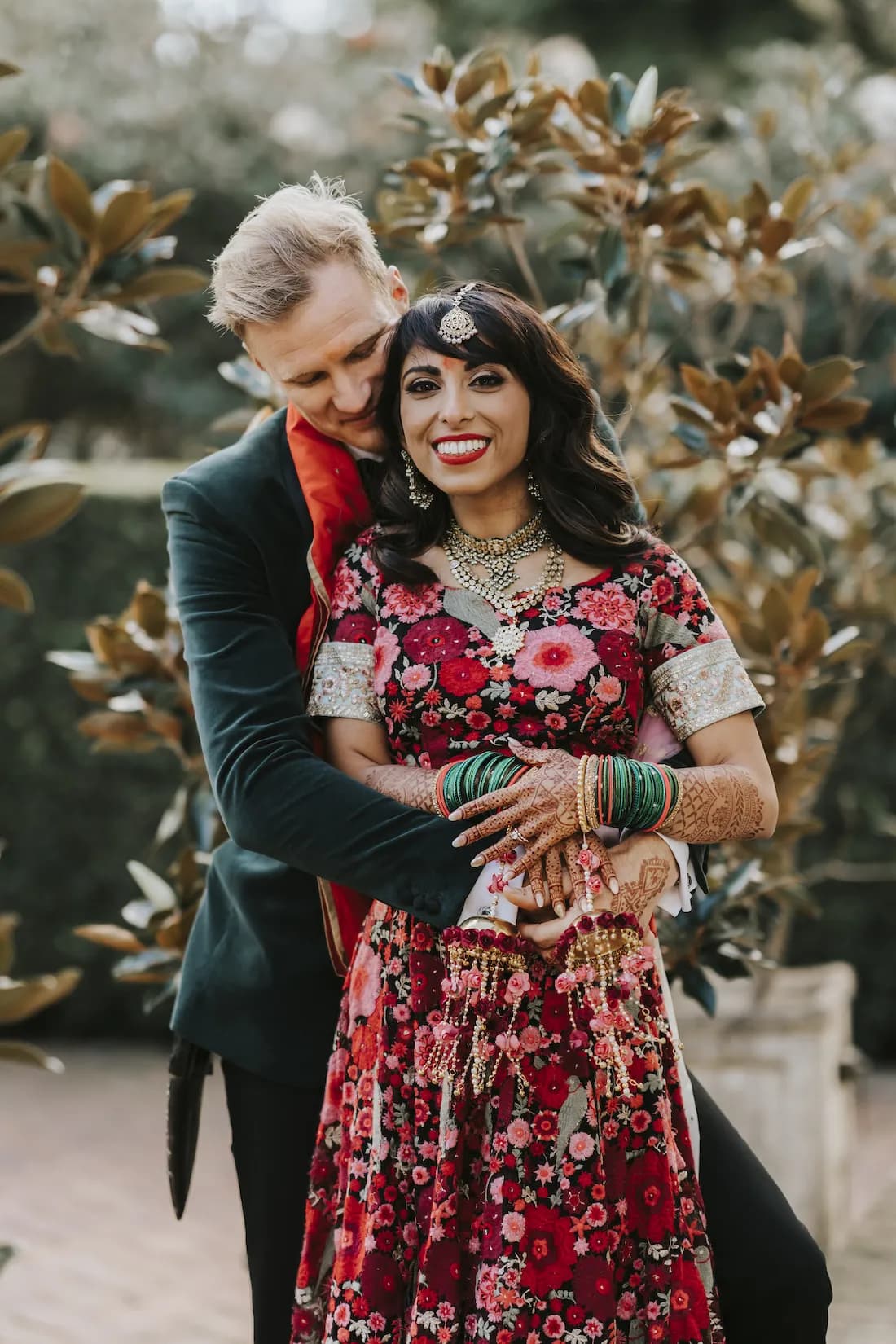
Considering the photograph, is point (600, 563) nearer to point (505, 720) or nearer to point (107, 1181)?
point (505, 720)

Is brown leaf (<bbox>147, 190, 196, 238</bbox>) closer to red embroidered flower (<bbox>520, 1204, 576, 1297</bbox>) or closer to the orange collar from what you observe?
the orange collar

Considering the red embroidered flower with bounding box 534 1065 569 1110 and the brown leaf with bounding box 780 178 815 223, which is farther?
the brown leaf with bounding box 780 178 815 223

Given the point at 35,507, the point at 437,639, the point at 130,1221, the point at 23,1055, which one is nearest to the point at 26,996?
the point at 23,1055

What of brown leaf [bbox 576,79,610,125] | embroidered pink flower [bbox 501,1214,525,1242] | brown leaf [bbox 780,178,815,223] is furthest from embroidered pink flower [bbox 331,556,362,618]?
brown leaf [bbox 780,178,815,223]

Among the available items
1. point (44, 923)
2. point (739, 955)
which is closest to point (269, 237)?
point (739, 955)

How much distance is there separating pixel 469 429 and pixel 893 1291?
3.23 metres

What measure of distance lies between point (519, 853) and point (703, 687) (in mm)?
373

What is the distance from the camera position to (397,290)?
2670 mm

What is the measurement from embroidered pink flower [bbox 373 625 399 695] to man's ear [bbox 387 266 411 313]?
0.64 metres

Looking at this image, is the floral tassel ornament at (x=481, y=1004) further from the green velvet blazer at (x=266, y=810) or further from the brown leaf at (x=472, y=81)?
the brown leaf at (x=472, y=81)

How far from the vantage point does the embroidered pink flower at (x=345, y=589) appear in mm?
2410

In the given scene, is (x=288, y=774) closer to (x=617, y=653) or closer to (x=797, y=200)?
(x=617, y=653)

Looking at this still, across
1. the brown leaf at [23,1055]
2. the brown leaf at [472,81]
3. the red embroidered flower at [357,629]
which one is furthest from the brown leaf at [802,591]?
the brown leaf at [23,1055]

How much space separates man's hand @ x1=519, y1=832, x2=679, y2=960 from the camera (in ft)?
7.08
